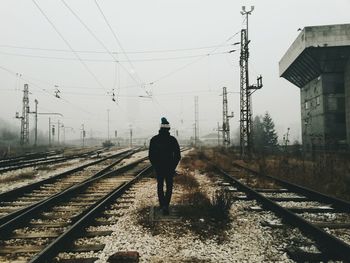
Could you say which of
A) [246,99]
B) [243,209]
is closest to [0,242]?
[243,209]

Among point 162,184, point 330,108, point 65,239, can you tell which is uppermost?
point 330,108

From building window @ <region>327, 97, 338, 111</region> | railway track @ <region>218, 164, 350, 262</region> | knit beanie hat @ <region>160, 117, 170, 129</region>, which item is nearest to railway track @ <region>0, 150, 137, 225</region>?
knit beanie hat @ <region>160, 117, 170, 129</region>

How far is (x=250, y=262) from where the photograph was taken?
4.72 meters

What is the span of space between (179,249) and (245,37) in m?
25.7

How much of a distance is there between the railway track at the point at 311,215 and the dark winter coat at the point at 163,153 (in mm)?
2269

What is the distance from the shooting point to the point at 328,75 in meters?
41.6

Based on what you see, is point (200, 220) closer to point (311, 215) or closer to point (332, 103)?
point (311, 215)

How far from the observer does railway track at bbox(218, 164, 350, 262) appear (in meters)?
4.90

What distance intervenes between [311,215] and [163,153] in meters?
3.44

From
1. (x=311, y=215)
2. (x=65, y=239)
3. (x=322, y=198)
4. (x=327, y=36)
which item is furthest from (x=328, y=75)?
(x=65, y=239)

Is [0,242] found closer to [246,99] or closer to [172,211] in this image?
[172,211]

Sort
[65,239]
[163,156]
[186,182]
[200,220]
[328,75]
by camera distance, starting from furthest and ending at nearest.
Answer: [328,75], [186,182], [163,156], [200,220], [65,239]

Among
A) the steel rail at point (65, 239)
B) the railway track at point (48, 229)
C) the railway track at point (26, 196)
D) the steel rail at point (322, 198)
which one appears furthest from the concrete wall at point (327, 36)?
the steel rail at point (65, 239)

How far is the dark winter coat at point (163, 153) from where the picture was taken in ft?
24.7
